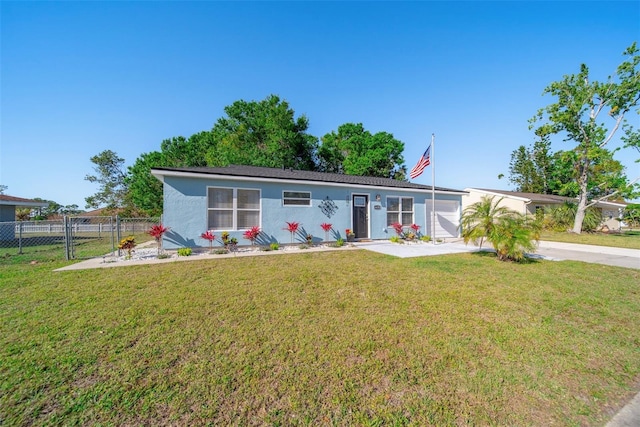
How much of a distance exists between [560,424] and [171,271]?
685 centimetres

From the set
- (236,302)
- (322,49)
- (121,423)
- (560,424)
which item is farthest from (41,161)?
(560,424)

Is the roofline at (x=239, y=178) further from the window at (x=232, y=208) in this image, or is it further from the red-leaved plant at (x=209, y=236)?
the red-leaved plant at (x=209, y=236)

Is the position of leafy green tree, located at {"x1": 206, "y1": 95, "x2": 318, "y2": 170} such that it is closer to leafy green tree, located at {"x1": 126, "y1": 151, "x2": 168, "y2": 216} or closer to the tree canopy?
the tree canopy

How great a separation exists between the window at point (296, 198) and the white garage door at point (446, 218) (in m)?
6.94

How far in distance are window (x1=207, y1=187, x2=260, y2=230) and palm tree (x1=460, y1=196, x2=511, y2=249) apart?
752 centimetres

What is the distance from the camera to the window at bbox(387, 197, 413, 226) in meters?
→ 12.3

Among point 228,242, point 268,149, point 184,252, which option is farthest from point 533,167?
point 184,252

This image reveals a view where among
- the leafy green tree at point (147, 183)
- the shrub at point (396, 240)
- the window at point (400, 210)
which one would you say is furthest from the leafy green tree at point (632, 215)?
the leafy green tree at point (147, 183)

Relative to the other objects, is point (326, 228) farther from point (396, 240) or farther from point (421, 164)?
point (421, 164)

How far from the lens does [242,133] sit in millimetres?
25812

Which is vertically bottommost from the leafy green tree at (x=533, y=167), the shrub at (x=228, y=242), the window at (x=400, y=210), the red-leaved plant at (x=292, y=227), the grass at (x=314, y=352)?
the grass at (x=314, y=352)

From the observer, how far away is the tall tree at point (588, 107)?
1650 cm

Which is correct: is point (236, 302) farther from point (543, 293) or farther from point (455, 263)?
point (455, 263)

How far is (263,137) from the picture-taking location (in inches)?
1027
